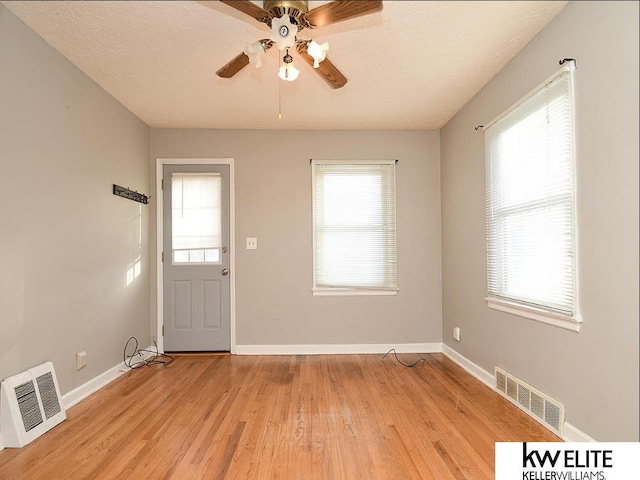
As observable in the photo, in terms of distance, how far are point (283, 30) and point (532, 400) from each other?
2.77 metres

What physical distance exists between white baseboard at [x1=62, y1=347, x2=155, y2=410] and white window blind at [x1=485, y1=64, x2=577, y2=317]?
3.34 meters

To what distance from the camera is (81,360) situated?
2811 mm

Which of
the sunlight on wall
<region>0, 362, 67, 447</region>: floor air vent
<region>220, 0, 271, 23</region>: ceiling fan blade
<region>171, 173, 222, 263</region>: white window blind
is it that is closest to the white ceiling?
<region>220, 0, 271, 23</region>: ceiling fan blade

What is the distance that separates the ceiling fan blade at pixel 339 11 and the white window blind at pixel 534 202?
4.04 feet

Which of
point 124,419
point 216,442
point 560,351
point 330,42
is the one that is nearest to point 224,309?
point 124,419

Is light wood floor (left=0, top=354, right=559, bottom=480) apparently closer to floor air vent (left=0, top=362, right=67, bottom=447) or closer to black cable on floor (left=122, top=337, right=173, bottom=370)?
floor air vent (left=0, top=362, right=67, bottom=447)

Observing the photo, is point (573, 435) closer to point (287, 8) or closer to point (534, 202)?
point (534, 202)

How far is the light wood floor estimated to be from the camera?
1884 mm

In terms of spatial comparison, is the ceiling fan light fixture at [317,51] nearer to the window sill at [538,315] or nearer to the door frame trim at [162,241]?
the window sill at [538,315]

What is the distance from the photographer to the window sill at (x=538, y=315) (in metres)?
2.05

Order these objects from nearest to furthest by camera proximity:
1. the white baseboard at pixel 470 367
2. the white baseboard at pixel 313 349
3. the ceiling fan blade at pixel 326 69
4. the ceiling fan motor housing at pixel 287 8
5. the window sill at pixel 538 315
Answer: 1. the ceiling fan motor housing at pixel 287 8
2. the window sill at pixel 538 315
3. the ceiling fan blade at pixel 326 69
4. the white baseboard at pixel 470 367
5. the white baseboard at pixel 313 349

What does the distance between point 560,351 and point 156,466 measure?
2384 mm

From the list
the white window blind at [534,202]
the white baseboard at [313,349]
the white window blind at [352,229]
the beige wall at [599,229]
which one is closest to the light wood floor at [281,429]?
the beige wall at [599,229]

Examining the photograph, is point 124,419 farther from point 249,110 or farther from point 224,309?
point 249,110
